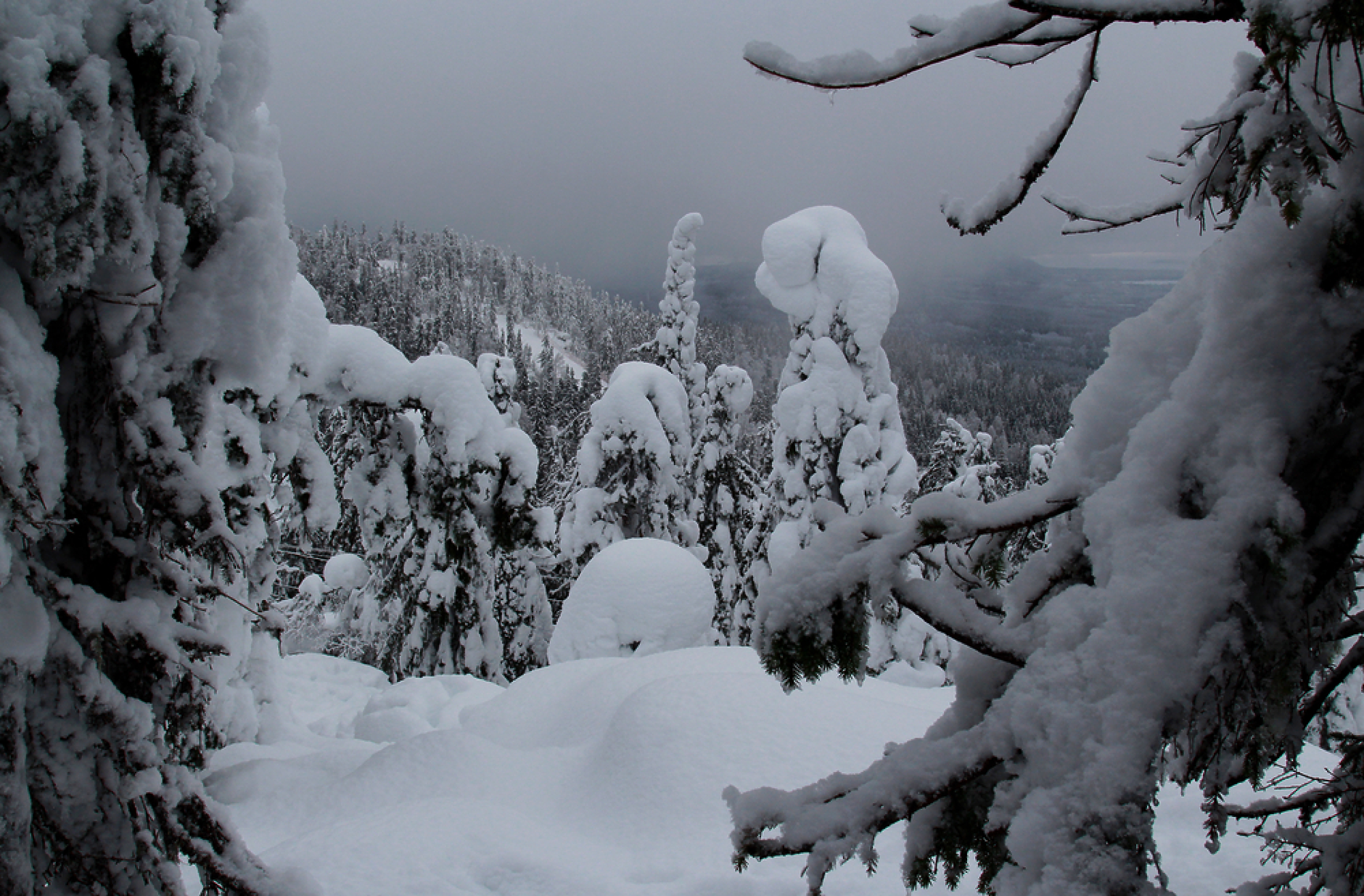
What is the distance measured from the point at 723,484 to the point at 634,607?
41.1ft

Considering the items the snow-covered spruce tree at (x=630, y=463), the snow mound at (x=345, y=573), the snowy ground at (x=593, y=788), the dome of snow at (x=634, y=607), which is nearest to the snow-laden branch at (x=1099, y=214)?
the snowy ground at (x=593, y=788)

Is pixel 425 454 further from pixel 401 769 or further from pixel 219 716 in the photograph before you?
pixel 401 769

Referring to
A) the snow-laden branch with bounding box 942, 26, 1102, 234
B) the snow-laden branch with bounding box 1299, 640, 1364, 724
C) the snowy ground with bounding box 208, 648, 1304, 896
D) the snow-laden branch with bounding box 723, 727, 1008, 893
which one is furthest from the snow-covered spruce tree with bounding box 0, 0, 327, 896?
the snow-laden branch with bounding box 1299, 640, 1364, 724

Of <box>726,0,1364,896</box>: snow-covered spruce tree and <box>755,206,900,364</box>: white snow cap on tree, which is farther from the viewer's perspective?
<box>755,206,900,364</box>: white snow cap on tree

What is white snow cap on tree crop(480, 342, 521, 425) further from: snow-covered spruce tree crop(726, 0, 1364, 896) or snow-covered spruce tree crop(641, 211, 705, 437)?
snow-covered spruce tree crop(726, 0, 1364, 896)

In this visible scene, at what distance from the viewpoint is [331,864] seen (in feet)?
13.8

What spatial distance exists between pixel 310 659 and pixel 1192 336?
1845 cm

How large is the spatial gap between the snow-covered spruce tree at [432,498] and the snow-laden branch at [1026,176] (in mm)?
10404

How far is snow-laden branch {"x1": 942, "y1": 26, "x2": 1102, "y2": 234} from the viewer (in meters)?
1.73

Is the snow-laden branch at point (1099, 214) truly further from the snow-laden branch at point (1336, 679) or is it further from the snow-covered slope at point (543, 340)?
the snow-covered slope at point (543, 340)

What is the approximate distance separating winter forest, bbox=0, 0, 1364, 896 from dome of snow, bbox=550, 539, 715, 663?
8.95 feet

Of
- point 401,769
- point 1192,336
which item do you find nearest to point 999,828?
point 1192,336

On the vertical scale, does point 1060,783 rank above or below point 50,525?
below

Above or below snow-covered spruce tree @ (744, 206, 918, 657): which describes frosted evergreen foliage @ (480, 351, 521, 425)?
above
